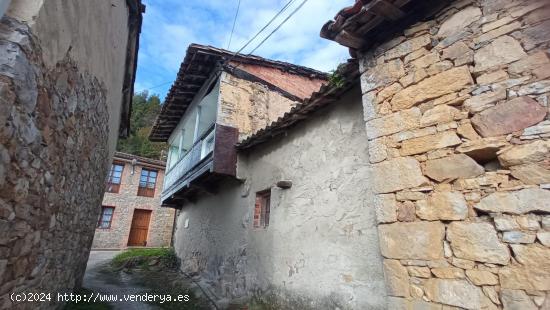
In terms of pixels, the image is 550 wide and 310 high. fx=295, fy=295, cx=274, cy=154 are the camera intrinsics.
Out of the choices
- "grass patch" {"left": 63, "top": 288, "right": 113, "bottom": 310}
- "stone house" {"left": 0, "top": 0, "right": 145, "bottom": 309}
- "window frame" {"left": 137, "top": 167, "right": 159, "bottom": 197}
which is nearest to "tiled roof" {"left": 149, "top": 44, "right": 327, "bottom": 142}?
"stone house" {"left": 0, "top": 0, "right": 145, "bottom": 309}

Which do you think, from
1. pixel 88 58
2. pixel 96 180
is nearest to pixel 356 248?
pixel 88 58

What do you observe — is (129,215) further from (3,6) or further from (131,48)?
(3,6)

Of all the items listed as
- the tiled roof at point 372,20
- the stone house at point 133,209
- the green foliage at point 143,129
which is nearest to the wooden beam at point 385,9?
the tiled roof at point 372,20

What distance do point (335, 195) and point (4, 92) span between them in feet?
10.5

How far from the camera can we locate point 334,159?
3.91 meters

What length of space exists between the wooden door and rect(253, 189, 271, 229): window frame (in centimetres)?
1458

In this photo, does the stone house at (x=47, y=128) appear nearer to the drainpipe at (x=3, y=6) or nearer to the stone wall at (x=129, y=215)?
the drainpipe at (x=3, y=6)

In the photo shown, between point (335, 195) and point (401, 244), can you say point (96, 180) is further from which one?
point (401, 244)

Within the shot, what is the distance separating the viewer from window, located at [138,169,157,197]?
17.9 metres

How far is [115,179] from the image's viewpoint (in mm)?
17203

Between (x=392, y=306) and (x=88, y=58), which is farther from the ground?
(x=88, y=58)

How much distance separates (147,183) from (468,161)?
18.7 metres

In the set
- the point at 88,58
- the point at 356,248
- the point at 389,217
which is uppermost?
A: the point at 88,58

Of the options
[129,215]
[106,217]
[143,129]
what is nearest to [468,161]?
[129,215]
